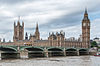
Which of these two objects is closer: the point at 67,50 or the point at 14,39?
the point at 67,50

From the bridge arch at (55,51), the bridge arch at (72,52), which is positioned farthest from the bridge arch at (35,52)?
the bridge arch at (72,52)

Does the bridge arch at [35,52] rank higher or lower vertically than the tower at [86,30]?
lower

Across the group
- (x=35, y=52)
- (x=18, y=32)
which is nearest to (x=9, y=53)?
(x=35, y=52)

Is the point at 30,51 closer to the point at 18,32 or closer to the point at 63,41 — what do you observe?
the point at 63,41

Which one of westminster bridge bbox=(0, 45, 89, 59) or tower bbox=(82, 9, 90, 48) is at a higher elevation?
tower bbox=(82, 9, 90, 48)

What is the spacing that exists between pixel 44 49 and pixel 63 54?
11879mm

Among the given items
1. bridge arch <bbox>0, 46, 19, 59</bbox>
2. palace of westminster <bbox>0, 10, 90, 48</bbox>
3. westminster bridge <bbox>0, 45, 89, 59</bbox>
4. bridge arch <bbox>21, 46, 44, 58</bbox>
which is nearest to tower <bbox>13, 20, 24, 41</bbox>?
palace of westminster <bbox>0, 10, 90, 48</bbox>

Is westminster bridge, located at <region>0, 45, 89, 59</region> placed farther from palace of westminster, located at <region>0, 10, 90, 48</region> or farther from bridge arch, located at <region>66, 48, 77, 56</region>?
palace of westminster, located at <region>0, 10, 90, 48</region>

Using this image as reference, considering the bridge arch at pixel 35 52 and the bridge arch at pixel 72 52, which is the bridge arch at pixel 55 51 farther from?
the bridge arch at pixel 72 52

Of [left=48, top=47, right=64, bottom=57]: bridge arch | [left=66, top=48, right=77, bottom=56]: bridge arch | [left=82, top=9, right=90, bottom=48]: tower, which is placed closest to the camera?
[left=48, top=47, right=64, bottom=57]: bridge arch

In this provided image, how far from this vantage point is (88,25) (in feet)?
461

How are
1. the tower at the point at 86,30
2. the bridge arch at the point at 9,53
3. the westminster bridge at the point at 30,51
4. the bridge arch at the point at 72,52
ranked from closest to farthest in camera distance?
the bridge arch at the point at 9,53 < the westminster bridge at the point at 30,51 < the bridge arch at the point at 72,52 < the tower at the point at 86,30

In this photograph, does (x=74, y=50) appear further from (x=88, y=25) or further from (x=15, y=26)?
(x=15, y=26)

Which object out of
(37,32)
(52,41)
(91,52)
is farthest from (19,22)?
(91,52)
